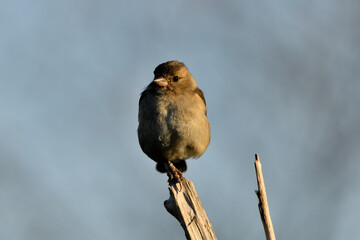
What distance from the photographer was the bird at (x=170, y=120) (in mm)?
5547

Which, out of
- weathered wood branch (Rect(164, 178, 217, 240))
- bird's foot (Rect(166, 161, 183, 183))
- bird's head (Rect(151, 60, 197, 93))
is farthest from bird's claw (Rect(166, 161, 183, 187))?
bird's head (Rect(151, 60, 197, 93))

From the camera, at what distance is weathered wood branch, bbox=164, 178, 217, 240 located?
12.3ft

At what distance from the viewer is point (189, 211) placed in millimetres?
3941

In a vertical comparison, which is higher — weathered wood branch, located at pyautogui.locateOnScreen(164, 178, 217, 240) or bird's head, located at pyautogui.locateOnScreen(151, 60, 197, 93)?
bird's head, located at pyautogui.locateOnScreen(151, 60, 197, 93)

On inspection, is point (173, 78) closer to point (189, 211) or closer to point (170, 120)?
point (170, 120)

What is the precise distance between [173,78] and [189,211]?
8.35 ft

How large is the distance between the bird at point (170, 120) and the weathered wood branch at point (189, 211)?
3.49ft

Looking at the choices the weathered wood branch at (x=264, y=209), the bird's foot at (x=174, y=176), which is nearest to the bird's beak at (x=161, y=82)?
the bird's foot at (x=174, y=176)

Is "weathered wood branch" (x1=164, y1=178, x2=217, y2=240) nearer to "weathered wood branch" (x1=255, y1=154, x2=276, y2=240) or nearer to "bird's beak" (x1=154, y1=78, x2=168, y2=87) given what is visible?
"weathered wood branch" (x1=255, y1=154, x2=276, y2=240)

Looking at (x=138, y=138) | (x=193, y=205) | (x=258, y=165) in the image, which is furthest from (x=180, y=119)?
(x=258, y=165)

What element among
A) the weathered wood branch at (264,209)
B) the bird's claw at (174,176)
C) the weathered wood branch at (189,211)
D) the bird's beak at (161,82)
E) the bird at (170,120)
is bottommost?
the weathered wood branch at (264,209)

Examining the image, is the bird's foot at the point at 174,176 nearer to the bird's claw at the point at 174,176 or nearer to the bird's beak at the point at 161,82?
the bird's claw at the point at 174,176

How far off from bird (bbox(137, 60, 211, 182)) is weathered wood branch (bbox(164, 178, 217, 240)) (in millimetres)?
1064

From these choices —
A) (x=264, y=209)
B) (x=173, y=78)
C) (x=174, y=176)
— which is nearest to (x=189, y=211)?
(x=264, y=209)
